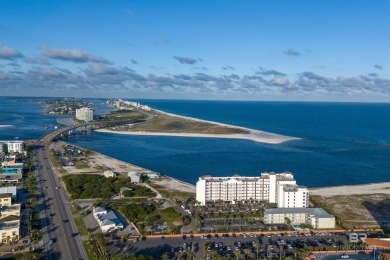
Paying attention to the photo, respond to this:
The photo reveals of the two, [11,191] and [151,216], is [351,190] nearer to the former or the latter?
[151,216]

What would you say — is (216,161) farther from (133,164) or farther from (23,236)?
(23,236)

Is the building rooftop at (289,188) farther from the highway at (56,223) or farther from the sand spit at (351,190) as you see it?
the highway at (56,223)

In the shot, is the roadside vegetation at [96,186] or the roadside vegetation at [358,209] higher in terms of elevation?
the roadside vegetation at [96,186]

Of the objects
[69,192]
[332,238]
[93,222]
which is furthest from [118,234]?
[332,238]

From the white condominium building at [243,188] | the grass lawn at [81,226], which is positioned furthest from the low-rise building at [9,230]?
the white condominium building at [243,188]

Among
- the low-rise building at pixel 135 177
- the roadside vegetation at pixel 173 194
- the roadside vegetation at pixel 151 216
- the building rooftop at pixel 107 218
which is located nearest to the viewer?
the building rooftop at pixel 107 218

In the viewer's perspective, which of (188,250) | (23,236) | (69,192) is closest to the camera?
(188,250)

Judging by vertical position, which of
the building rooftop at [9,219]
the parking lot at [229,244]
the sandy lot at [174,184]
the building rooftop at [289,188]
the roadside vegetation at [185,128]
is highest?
the roadside vegetation at [185,128]
